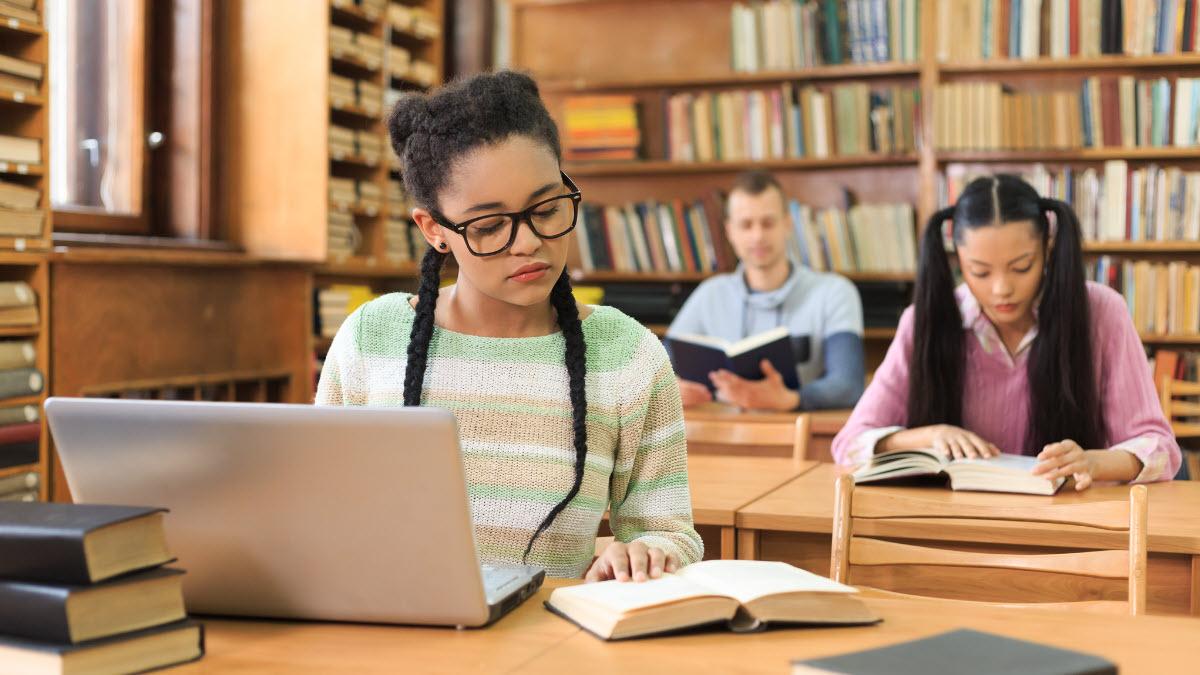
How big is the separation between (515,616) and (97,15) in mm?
3047

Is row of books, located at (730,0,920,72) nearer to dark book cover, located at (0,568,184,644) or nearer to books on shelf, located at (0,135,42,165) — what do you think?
books on shelf, located at (0,135,42,165)

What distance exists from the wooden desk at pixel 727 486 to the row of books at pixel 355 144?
1.96m

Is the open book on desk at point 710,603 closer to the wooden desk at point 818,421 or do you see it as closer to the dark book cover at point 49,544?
the dark book cover at point 49,544

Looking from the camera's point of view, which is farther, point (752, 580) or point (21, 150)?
point (21, 150)

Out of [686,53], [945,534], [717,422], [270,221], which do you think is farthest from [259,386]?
[945,534]

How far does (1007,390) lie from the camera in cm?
249

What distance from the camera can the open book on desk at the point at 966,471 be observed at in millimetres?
2084

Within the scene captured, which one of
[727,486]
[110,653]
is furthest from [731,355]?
[110,653]

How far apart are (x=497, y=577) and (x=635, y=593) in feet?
0.49

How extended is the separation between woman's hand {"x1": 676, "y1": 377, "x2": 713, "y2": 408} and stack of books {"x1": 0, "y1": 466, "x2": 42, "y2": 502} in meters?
1.60

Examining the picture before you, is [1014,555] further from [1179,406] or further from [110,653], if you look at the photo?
[1179,406]

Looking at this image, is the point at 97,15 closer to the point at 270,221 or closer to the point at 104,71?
the point at 104,71

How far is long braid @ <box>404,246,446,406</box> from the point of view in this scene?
143cm

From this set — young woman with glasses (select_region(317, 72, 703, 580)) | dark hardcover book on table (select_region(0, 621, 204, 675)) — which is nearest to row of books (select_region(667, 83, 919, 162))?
young woman with glasses (select_region(317, 72, 703, 580))
